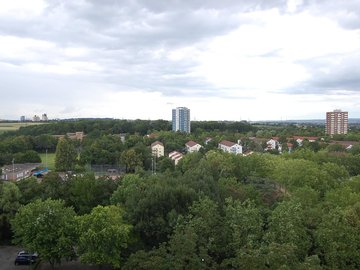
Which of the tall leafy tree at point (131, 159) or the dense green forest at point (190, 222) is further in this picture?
the tall leafy tree at point (131, 159)

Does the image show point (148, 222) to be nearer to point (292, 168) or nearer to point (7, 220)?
point (7, 220)

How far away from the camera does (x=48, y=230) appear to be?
13.8 meters

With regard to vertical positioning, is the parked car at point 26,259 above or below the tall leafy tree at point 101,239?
below

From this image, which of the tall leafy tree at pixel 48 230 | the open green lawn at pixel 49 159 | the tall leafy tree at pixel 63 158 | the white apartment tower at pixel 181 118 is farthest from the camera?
the white apartment tower at pixel 181 118

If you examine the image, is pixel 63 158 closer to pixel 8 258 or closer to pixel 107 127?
pixel 8 258

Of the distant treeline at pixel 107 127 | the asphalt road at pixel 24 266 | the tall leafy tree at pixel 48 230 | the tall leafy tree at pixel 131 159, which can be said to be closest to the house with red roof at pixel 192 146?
the tall leafy tree at pixel 131 159

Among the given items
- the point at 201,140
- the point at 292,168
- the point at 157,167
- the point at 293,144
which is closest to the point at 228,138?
the point at 201,140

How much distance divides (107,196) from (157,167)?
17897 millimetres

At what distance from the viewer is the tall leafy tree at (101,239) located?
12.7 meters

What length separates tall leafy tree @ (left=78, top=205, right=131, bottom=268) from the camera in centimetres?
1270

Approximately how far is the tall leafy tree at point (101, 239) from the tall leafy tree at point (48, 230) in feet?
2.39

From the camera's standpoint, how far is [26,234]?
13.9m

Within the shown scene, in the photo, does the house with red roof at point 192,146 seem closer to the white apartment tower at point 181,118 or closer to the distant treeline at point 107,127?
the distant treeline at point 107,127

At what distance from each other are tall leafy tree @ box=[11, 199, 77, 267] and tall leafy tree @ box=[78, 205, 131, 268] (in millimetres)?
728
